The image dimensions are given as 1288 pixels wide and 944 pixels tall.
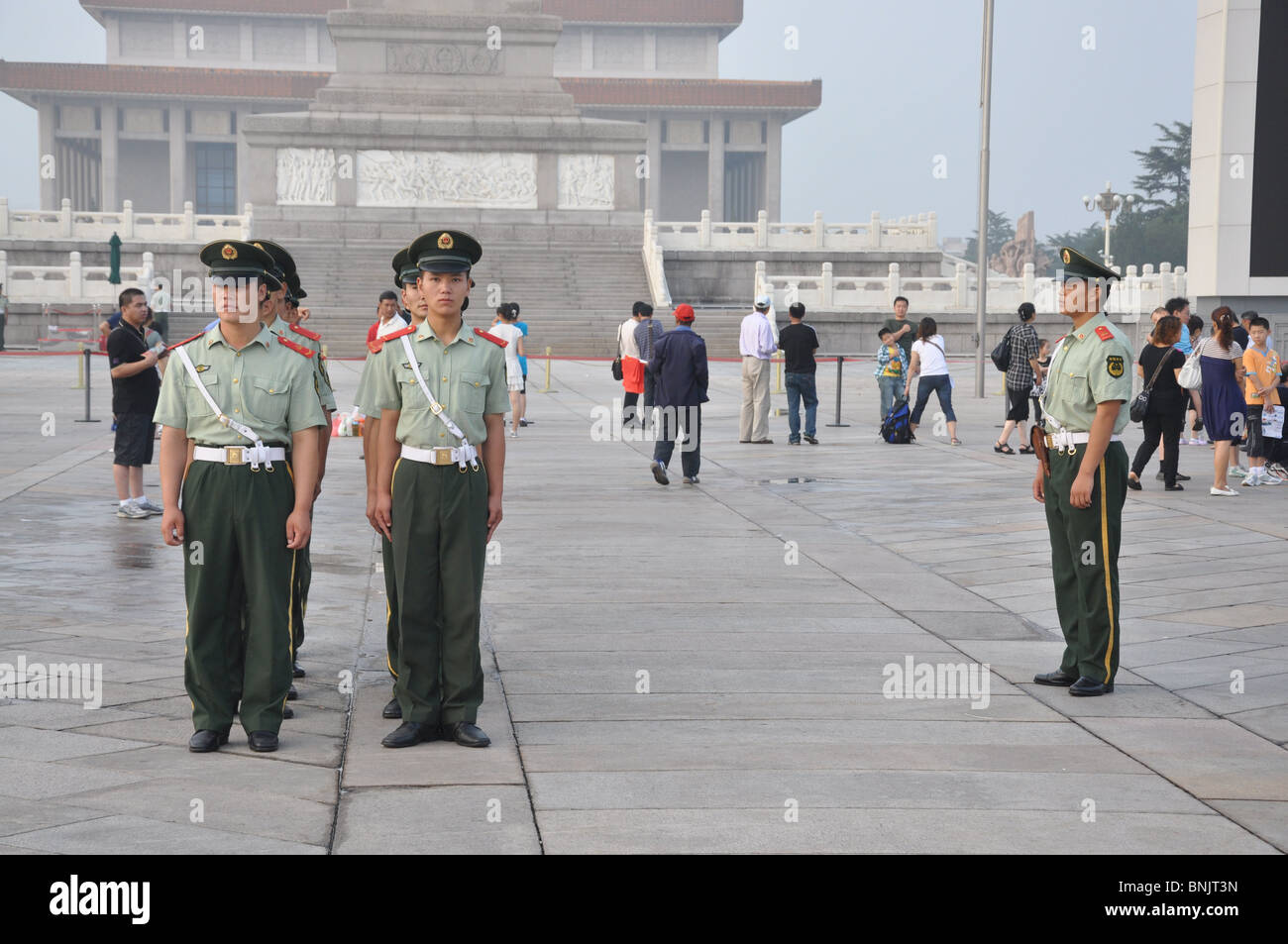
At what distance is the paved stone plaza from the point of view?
4711 mm

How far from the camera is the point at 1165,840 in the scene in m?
4.59

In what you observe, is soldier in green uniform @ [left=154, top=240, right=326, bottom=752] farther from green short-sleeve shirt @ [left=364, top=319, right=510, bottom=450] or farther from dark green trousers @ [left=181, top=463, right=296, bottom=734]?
green short-sleeve shirt @ [left=364, top=319, right=510, bottom=450]

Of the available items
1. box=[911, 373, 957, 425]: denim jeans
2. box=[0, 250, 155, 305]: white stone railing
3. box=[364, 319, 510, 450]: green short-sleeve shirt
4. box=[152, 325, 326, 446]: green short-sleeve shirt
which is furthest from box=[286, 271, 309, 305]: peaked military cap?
box=[0, 250, 155, 305]: white stone railing

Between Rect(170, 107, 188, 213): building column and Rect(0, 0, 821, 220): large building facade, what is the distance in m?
0.06

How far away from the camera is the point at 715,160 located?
65562 millimetres

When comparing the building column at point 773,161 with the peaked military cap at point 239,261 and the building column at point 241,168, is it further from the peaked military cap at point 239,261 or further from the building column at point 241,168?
the peaked military cap at point 239,261

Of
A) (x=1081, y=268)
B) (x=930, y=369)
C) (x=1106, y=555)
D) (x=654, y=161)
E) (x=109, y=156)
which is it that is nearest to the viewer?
(x=1106, y=555)

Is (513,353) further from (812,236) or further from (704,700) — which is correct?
(812,236)

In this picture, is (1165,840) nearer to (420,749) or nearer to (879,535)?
(420,749)

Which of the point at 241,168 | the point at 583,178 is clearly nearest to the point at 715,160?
the point at 241,168

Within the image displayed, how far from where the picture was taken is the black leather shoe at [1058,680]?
6.66m

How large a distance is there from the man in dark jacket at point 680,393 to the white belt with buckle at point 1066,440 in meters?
7.10

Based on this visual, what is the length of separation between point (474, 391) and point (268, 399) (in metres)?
0.75
